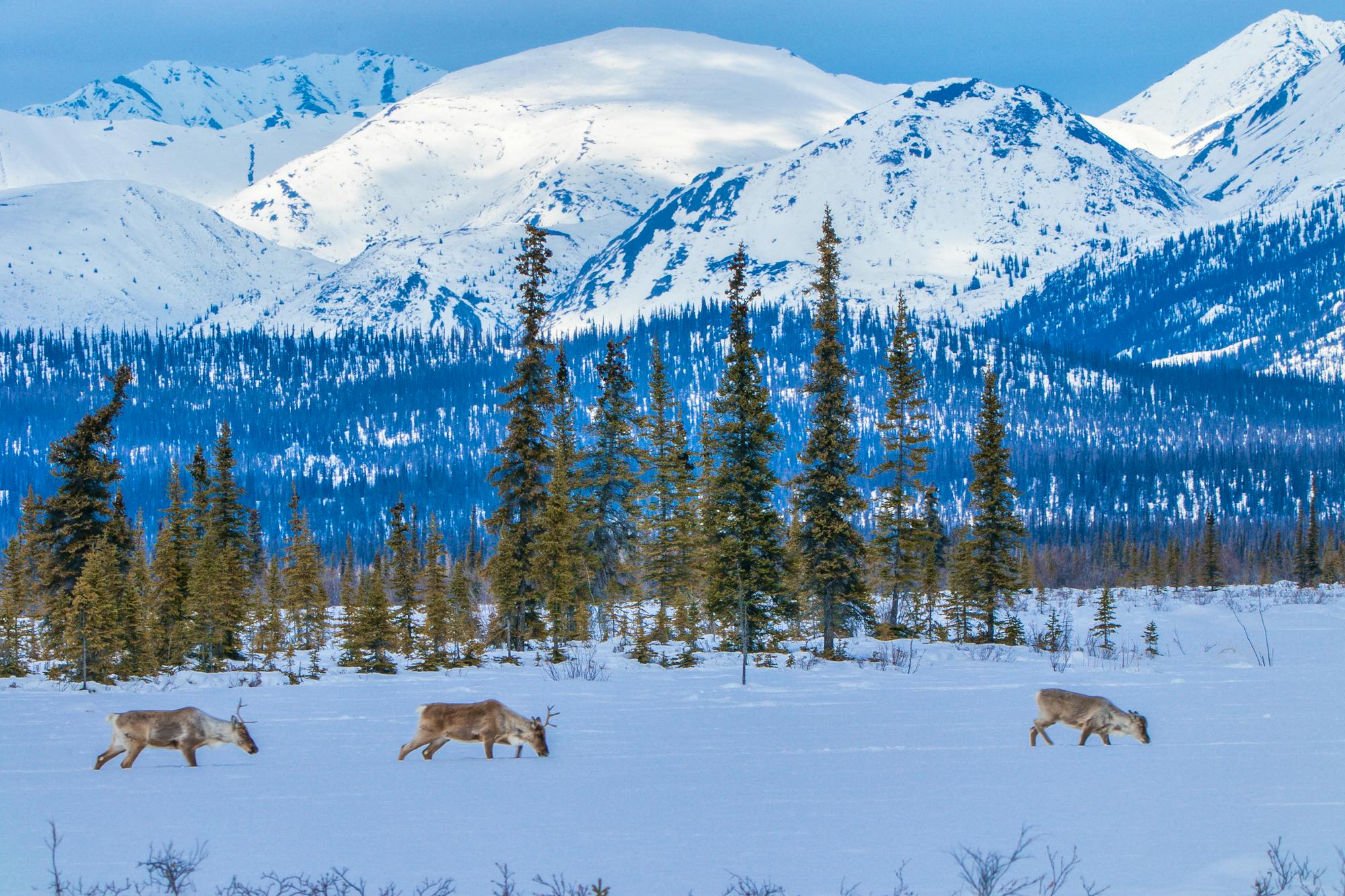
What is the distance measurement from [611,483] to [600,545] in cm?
239

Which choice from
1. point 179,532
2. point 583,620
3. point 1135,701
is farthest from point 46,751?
point 179,532

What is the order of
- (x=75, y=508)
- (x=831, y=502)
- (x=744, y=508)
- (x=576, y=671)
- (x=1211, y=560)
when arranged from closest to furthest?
(x=576, y=671)
(x=744, y=508)
(x=831, y=502)
(x=75, y=508)
(x=1211, y=560)

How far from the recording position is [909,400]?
38969mm

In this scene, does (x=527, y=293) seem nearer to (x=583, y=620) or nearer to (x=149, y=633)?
(x=583, y=620)

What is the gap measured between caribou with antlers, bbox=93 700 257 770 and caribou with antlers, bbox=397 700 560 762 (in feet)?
5.57

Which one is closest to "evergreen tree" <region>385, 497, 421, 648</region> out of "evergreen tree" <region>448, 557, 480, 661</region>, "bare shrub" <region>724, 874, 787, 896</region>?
"evergreen tree" <region>448, 557, 480, 661</region>

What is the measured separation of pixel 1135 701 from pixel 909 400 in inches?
924

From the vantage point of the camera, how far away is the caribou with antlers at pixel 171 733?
35.1 ft

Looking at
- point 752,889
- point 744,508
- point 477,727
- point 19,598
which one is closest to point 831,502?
Answer: point 744,508

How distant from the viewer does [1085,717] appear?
12500 millimetres

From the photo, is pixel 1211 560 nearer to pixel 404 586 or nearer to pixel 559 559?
pixel 404 586

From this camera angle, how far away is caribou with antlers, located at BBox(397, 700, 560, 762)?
11.4 m

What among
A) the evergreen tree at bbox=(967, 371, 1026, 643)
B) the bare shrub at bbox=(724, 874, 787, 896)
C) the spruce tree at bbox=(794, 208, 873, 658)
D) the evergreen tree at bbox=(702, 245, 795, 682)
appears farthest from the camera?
the evergreen tree at bbox=(967, 371, 1026, 643)

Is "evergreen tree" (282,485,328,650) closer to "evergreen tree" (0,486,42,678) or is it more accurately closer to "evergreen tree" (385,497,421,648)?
"evergreen tree" (385,497,421,648)
